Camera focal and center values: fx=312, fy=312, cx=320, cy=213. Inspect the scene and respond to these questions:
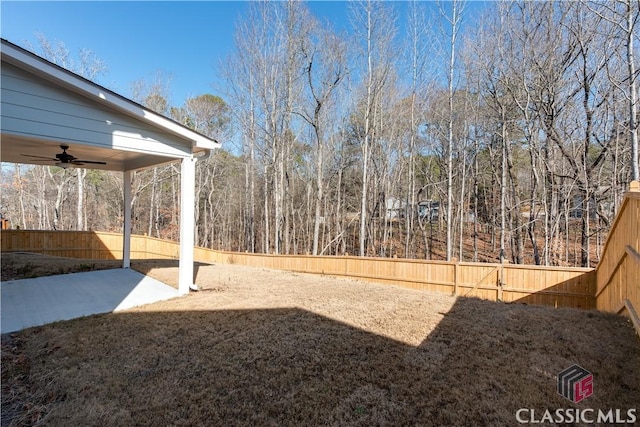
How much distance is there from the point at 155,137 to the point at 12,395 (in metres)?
3.73

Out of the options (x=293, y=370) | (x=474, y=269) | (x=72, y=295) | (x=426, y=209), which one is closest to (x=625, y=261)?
(x=293, y=370)

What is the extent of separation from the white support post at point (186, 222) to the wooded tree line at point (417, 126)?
319 inches

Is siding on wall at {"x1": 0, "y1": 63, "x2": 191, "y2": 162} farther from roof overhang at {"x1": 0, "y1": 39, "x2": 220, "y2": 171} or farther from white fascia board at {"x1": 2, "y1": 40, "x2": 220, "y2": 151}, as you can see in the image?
white fascia board at {"x1": 2, "y1": 40, "x2": 220, "y2": 151}

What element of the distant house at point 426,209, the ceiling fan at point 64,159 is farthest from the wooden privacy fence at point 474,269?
the distant house at point 426,209

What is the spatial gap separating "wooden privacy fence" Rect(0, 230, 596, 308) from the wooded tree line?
2.32 metres

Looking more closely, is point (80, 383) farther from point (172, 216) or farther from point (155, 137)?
point (172, 216)

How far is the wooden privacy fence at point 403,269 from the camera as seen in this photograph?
746 cm

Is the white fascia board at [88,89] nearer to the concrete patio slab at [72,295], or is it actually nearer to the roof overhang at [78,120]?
the roof overhang at [78,120]

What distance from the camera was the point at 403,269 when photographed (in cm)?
917

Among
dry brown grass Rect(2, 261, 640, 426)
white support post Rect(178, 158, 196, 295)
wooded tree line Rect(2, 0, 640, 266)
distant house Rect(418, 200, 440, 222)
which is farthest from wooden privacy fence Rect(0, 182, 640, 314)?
distant house Rect(418, 200, 440, 222)

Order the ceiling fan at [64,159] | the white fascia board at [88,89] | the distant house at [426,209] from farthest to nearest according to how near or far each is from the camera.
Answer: the distant house at [426,209]
the ceiling fan at [64,159]
the white fascia board at [88,89]

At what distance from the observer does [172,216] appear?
2117 cm

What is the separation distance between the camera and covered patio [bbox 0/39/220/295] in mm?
3748

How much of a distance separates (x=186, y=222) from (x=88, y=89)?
91.3 inches
